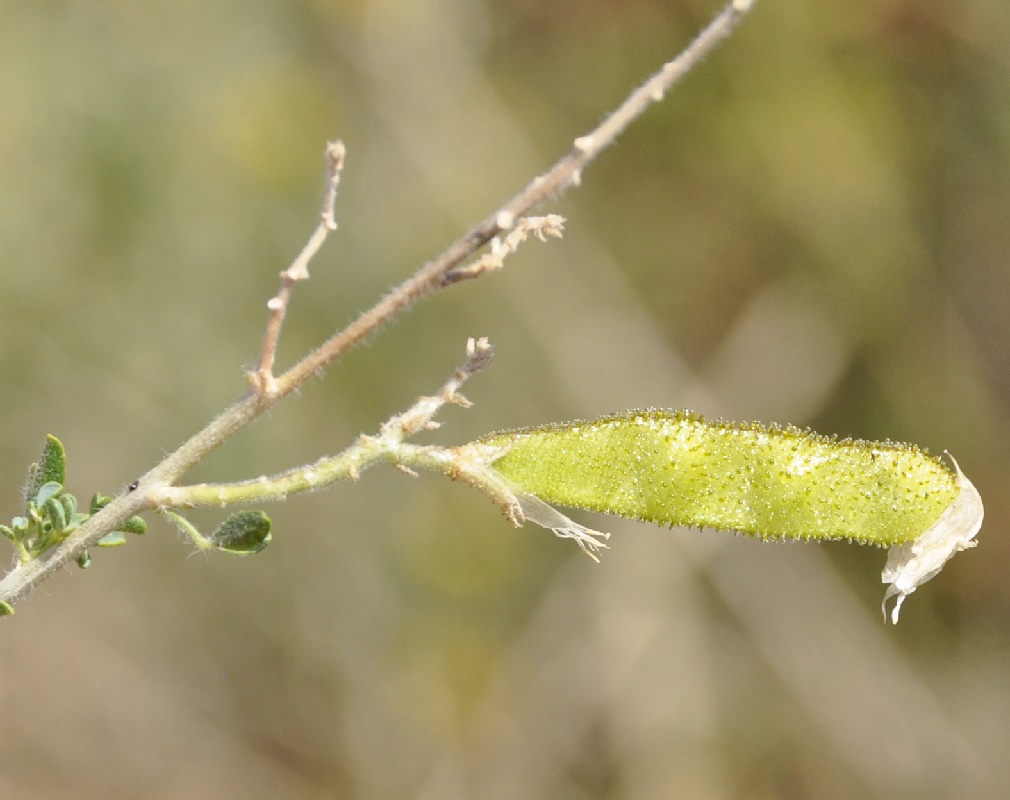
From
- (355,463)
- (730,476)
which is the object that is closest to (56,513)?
(355,463)

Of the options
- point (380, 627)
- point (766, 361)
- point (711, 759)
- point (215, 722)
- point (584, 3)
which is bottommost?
point (215, 722)

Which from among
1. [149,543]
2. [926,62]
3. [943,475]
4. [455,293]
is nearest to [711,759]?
[455,293]

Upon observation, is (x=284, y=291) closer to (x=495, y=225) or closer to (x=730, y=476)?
(x=495, y=225)

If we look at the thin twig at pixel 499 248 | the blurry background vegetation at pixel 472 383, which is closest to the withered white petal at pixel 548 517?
the thin twig at pixel 499 248

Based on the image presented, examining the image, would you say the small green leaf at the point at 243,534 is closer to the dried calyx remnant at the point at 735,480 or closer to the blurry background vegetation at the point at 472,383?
the dried calyx remnant at the point at 735,480

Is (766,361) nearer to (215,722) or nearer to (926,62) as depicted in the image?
(926,62)

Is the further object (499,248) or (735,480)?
(735,480)
